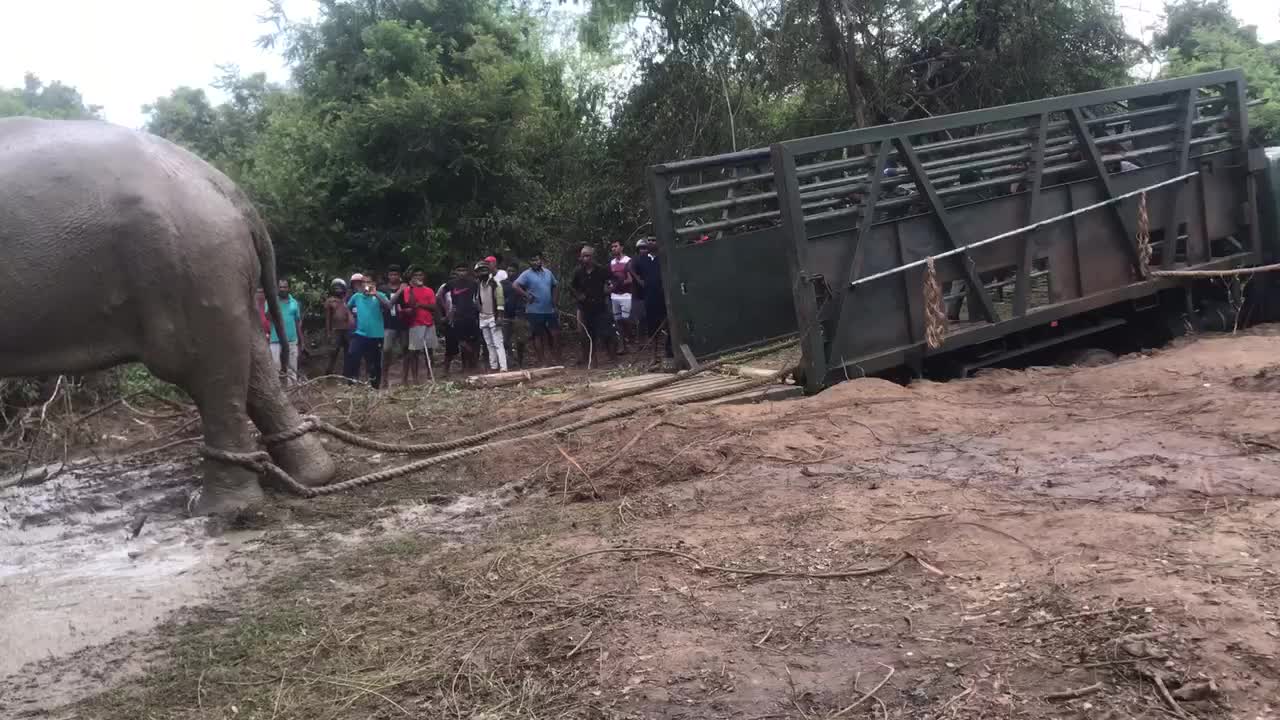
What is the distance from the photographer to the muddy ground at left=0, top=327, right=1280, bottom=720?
3.07 meters

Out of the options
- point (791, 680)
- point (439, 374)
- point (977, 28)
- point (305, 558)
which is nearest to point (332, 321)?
point (439, 374)

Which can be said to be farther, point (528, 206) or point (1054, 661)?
point (528, 206)

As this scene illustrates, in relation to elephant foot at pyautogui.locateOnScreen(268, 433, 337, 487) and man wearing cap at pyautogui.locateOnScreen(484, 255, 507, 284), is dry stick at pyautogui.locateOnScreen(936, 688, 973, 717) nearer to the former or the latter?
elephant foot at pyautogui.locateOnScreen(268, 433, 337, 487)

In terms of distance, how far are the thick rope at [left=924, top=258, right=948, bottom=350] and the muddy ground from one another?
2.72ft

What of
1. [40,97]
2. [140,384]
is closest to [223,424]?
[140,384]

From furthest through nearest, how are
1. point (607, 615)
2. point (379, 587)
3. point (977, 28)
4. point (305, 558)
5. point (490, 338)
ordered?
point (977, 28) → point (490, 338) → point (305, 558) → point (379, 587) → point (607, 615)

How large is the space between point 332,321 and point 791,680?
440 inches

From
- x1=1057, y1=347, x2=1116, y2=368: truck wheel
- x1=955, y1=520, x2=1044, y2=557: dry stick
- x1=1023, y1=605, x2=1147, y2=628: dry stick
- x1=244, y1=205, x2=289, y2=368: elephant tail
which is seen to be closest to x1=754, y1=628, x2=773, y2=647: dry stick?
x1=1023, y1=605, x2=1147, y2=628: dry stick

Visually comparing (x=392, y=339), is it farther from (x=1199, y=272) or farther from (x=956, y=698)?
(x=956, y=698)

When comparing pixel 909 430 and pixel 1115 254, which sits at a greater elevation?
pixel 1115 254

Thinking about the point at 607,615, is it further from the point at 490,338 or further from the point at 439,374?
the point at 439,374

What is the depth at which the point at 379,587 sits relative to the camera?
176 inches

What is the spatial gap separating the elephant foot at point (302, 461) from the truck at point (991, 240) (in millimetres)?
3323

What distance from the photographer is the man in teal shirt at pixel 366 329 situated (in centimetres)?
1215
